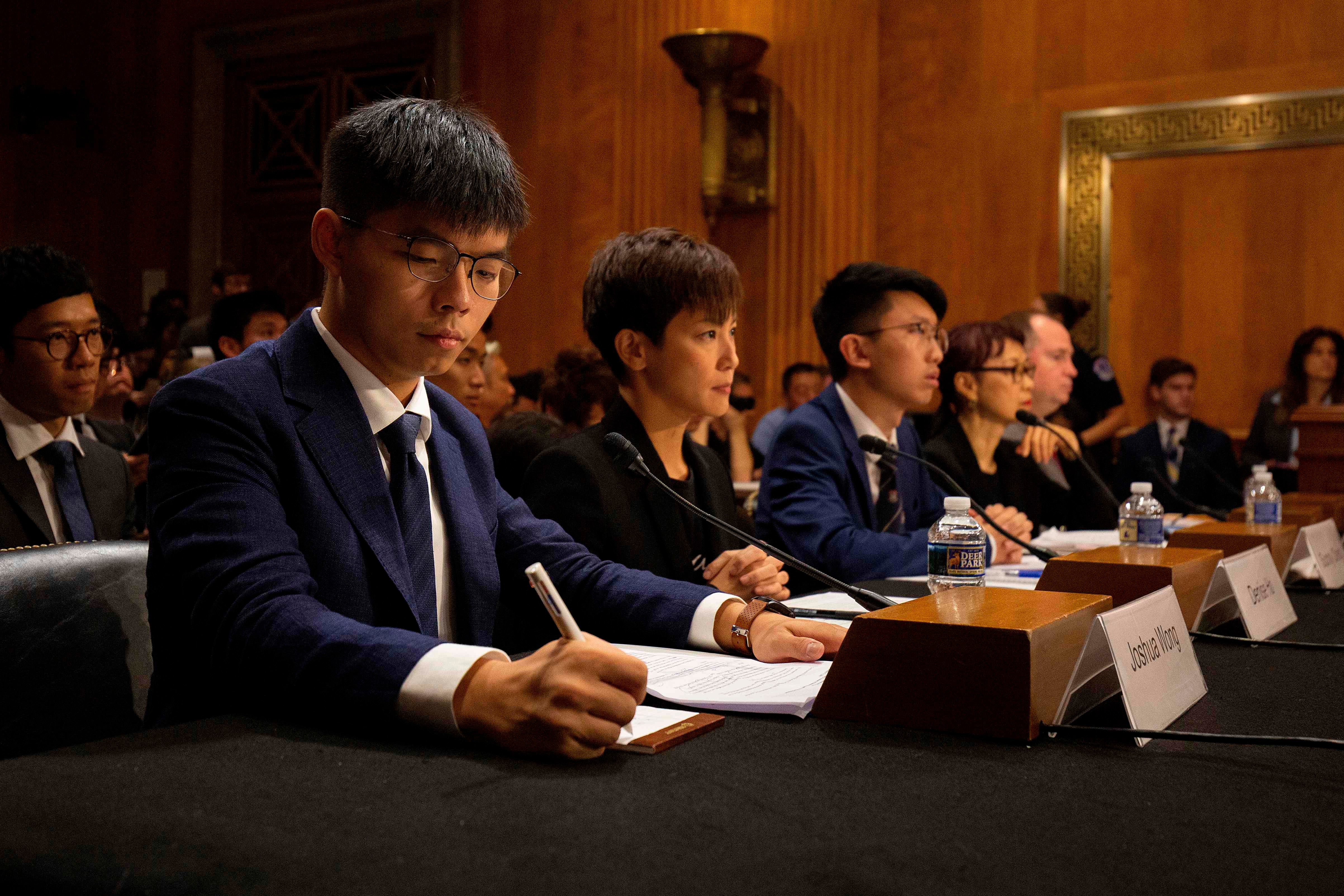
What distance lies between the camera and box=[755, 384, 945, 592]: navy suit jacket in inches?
90.8

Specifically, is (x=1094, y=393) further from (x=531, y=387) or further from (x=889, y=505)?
(x=889, y=505)

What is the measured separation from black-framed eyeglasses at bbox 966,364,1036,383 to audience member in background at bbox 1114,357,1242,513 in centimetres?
221

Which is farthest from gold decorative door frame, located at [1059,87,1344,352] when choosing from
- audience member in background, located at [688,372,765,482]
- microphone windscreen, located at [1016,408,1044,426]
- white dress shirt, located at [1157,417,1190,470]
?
microphone windscreen, located at [1016,408,1044,426]

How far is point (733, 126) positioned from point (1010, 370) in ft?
12.3

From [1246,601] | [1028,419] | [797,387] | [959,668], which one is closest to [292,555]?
[959,668]

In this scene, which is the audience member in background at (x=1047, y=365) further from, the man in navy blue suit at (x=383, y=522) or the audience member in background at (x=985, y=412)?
the man in navy blue suit at (x=383, y=522)

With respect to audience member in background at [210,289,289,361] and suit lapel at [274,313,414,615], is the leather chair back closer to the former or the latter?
suit lapel at [274,313,414,615]

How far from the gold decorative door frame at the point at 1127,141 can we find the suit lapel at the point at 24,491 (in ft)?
16.0

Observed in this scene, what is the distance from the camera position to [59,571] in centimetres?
130

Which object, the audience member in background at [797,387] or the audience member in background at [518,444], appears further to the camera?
the audience member in background at [797,387]

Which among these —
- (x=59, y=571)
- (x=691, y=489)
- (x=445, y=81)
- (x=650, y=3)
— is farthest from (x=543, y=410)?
(x=445, y=81)

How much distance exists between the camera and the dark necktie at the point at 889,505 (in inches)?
105

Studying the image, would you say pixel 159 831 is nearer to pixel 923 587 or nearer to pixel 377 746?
pixel 377 746

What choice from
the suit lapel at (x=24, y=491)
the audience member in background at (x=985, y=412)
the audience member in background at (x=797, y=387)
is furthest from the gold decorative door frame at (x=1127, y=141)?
the suit lapel at (x=24, y=491)
